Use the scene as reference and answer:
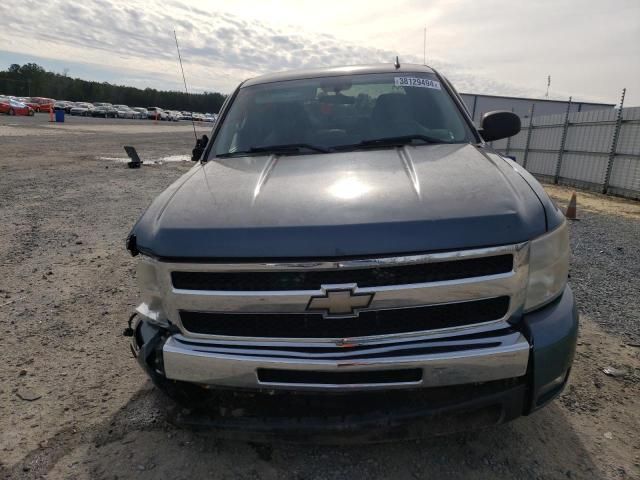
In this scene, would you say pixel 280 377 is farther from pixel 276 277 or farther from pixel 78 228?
pixel 78 228

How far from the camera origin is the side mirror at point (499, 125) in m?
3.45

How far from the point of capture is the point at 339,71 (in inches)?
143

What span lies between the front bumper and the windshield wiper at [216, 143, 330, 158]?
140 cm

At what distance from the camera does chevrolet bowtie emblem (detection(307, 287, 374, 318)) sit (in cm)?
179

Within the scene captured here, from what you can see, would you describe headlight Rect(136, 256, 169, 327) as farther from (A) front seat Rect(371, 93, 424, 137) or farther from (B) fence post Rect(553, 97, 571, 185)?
(B) fence post Rect(553, 97, 571, 185)

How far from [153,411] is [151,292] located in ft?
3.13

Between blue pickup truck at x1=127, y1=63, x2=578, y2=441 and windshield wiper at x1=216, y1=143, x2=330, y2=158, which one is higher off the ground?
windshield wiper at x1=216, y1=143, x2=330, y2=158

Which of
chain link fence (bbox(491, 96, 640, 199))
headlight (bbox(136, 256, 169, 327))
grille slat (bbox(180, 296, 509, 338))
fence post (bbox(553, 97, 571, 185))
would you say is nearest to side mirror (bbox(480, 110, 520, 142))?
grille slat (bbox(180, 296, 509, 338))

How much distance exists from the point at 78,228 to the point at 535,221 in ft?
21.1

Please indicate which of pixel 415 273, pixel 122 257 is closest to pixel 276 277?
pixel 415 273

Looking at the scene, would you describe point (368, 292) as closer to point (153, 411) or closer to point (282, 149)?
point (282, 149)

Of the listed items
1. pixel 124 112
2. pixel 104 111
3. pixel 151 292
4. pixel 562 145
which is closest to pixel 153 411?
pixel 151 292

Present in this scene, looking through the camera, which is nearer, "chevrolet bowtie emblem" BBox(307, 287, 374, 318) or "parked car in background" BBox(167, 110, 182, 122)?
"chevrolet bowtie emblem" BBox(307, 287, 374, 318)

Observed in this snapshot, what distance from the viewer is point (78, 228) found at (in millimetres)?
6637
